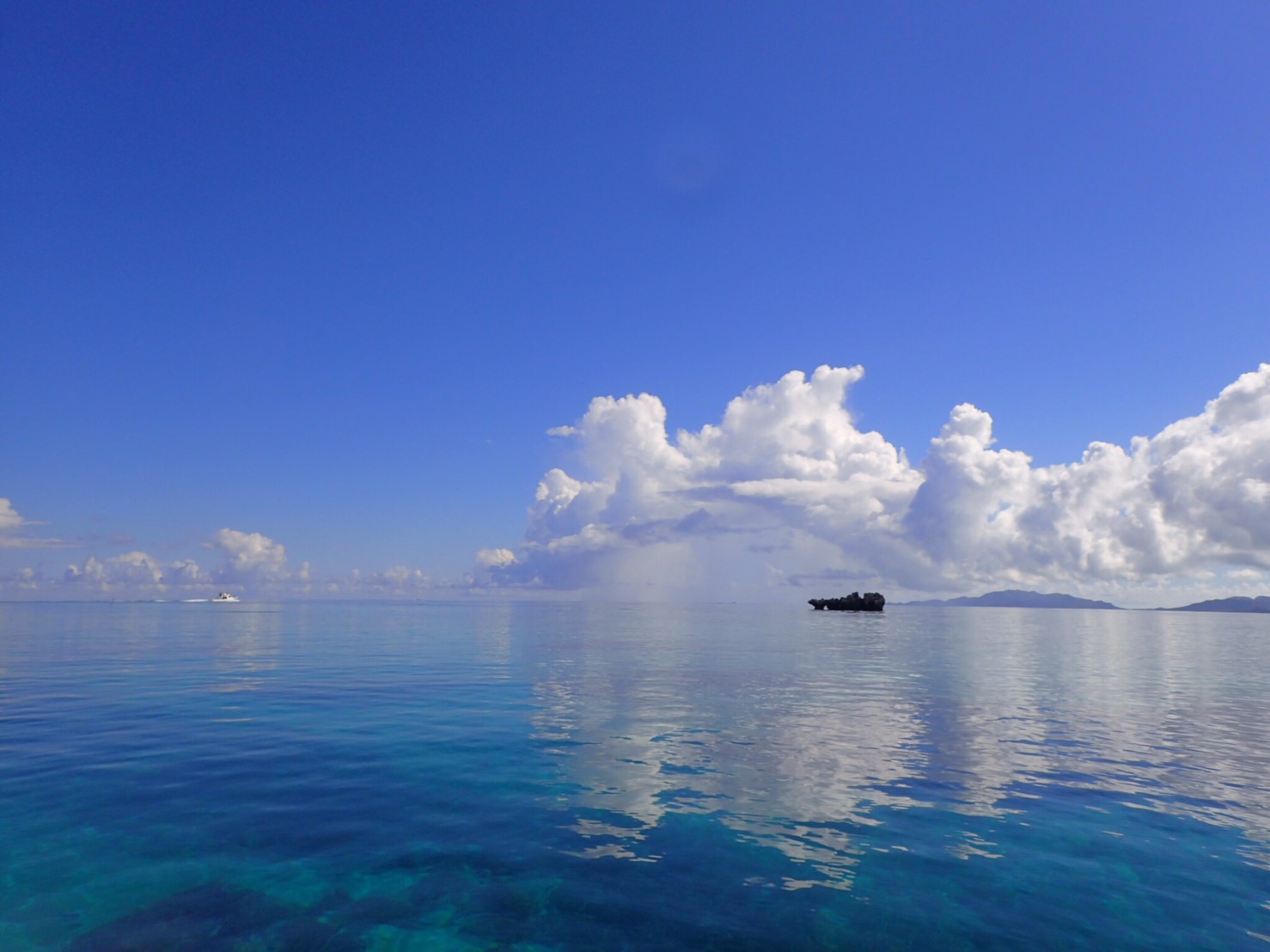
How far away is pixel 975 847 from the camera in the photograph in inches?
689

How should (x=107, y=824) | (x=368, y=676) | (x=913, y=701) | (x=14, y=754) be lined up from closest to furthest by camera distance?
(x=107, y=824) < (x=14, y=754) < (x=913, y=701) < (x=368, y=676)

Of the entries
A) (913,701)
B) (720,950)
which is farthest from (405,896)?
(913,701)

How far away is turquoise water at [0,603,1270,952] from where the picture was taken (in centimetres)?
1355

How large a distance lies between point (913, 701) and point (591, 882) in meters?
32.2

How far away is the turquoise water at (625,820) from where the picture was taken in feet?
44.4

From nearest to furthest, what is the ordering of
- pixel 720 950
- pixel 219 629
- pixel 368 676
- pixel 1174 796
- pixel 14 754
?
pixel 720 950, pixel 1174 796, pixel 14 754, pixel 368 676, pixel 219 629

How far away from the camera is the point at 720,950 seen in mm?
12453

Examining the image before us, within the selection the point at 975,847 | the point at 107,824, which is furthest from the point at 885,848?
the point at 107,824

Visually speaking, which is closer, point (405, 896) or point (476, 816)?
point (405, 896)

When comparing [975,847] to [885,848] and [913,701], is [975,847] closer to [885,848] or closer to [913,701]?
[885,848]

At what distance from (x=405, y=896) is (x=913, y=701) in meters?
35.2

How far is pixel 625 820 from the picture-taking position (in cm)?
1942

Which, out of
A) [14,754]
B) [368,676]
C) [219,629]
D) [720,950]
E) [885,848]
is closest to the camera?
[720,950]

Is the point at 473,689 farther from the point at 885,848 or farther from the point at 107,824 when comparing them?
the point at 885,848
